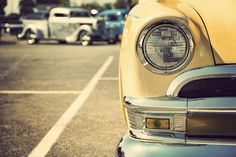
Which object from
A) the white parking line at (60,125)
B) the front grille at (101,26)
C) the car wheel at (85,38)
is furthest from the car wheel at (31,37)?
the white parking line at (60,125)

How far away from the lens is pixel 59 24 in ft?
55.7

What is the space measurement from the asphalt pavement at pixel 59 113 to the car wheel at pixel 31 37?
30.6 feet

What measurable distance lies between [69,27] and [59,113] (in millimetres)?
12591

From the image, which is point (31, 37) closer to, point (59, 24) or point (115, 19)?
point (59, 24)

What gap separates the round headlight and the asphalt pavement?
144 cm

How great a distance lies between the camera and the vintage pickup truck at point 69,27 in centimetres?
1685

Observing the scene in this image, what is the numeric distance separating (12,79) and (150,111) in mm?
5530

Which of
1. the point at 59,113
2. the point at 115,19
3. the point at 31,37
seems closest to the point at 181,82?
the point at 59,113

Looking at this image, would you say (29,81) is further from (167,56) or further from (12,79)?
(167,56)

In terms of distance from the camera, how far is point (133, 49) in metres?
2.02

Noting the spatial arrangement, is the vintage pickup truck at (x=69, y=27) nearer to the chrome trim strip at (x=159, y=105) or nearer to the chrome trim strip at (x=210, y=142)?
the chrome trim strip at (x=159, y=105)

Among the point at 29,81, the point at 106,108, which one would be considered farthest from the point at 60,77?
the point at 106,108

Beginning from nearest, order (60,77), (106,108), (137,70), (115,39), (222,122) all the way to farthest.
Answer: (222,122) < (137,70) < (106,108) < (60,77) < (115,39)

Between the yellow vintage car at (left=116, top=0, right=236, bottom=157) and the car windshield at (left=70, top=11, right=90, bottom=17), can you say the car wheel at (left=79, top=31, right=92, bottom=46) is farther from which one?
the yellow vintage car at (left=116, top=0, right=236, bottom=157)
